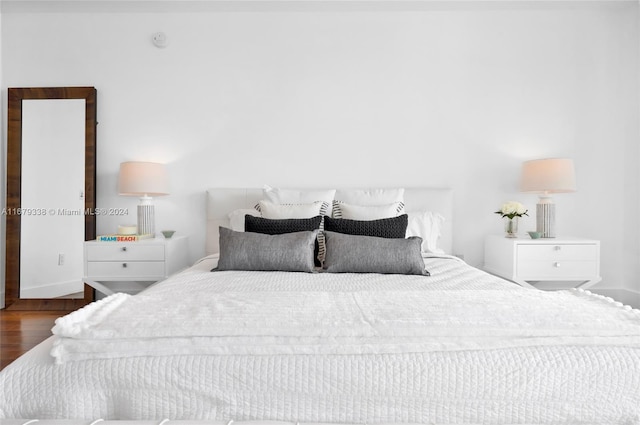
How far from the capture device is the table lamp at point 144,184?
303 cm

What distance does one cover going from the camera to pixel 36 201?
3346mm

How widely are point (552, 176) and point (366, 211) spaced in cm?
144

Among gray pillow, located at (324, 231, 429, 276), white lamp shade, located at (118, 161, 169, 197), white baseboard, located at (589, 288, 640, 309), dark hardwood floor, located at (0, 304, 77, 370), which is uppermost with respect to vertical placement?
white lamp shade, located at (118, 161, 169, 197)

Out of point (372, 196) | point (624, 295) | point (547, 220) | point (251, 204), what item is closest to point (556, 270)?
point (547, 220)

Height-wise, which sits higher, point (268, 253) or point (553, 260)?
point (268, 253)

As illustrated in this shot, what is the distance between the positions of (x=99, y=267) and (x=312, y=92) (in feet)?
6.75

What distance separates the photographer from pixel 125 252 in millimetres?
2945

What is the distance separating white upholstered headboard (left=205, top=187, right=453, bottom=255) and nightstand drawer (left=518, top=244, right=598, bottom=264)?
534mm

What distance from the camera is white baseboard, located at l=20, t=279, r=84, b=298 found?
130 inches

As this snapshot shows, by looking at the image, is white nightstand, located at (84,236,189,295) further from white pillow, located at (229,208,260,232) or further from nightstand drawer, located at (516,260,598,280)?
nightstand drawer, located at (516,260,598,280)

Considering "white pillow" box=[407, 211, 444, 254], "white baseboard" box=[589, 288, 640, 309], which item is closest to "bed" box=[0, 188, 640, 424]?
"white pillow" box=[407, 211, 444, 254]

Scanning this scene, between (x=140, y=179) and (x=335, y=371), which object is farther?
(x=140, y=179)

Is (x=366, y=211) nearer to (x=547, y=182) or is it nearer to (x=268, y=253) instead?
(x=268, y=253)

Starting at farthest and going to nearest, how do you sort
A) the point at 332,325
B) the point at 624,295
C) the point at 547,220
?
1. the point at 624,295
2. the point at 547,220
3. the point at 332,325
